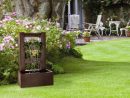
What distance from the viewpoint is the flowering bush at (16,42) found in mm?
6277

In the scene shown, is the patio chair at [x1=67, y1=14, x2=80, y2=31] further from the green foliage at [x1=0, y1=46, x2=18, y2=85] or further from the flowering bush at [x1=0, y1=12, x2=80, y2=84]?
the green foliage at [x1=0, y1=46, x2=18, y2=85]

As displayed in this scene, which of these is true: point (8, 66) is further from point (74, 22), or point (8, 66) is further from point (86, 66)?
point (74, 22)

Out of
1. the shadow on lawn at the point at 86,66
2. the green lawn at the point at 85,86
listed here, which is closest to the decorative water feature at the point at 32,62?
the green lawn at the point at 85,86

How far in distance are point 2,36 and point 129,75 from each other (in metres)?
2.21

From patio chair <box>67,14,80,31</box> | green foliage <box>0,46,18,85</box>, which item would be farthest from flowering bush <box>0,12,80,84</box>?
patio chair <box>67,14,80,31</box>

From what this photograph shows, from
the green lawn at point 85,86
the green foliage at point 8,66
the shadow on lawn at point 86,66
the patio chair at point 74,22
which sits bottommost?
the green lawn at point 85,86

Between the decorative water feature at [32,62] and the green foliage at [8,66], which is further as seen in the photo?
the green foliage at [8,66]

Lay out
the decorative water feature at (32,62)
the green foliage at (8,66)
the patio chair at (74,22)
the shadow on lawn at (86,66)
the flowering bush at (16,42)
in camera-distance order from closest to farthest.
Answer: the decorative water feature at (32,62) → the green foliage at (8,66) → the flowering bush at (16,42) → the shadow on lawn at (86,66) → the patio chair at (74,22)

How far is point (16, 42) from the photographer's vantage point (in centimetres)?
659

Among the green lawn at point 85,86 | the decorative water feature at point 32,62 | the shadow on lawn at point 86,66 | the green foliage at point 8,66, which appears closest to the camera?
the green lawn at point 85,86

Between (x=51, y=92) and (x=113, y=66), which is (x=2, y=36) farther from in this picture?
(x=113, y=66)

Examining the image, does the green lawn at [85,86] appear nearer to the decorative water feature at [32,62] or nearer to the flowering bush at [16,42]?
the decorative water feature at [32,62]

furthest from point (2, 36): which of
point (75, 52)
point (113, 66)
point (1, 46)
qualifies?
point (75, 52)

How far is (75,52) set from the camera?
9.64 meters
